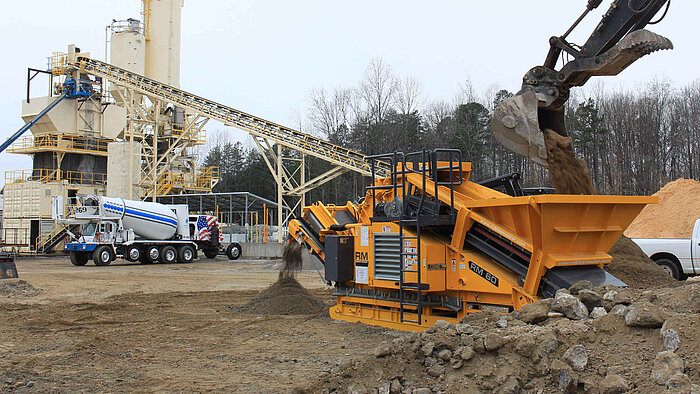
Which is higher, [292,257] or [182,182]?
[182,182]

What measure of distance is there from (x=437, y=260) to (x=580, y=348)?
3555mm

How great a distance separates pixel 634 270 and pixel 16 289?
13814 mm

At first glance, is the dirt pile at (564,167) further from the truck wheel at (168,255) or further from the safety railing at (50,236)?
the safety railing at (50,236)

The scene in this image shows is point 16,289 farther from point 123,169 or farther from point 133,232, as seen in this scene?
point 123,169

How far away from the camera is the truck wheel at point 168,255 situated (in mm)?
28094

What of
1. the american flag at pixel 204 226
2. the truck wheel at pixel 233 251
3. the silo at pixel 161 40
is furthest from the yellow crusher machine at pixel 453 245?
the silo at pixel 161 40

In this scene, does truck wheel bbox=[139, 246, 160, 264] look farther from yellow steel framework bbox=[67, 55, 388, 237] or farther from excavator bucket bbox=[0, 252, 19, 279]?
excavator bucket bbox=[0, 252, 19, 279]

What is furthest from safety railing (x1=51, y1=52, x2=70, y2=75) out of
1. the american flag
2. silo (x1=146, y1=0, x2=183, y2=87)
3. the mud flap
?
the mud flap

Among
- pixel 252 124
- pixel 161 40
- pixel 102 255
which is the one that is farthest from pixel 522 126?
pixel 161 40

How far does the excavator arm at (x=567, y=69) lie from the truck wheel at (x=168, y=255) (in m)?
22.9

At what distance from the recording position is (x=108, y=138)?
131ft

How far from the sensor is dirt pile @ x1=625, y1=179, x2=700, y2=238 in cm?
2239

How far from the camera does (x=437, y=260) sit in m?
8.05

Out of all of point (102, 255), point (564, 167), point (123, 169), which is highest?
point (123, 169)
